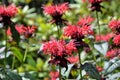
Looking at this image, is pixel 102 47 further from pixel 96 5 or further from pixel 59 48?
pixel 59 48

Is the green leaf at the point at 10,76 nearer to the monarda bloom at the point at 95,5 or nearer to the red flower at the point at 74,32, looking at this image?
the red flower at the point at 74,32

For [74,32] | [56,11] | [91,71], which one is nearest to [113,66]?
[91,71]

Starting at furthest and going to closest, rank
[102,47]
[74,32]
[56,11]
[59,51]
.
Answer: [102,47]
[56,11]
[74,32]
[59,51]

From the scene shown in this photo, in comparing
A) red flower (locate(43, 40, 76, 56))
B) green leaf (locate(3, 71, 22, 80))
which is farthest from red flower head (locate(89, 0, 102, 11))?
green leaf (locate(3, 71, 22, 80))

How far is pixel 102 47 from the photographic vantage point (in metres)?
1.99

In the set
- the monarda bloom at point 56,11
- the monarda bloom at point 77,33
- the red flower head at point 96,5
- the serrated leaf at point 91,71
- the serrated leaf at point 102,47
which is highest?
the red flower head at point 96,5

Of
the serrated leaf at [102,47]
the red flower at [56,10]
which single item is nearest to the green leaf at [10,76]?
the red flower at [56,10]

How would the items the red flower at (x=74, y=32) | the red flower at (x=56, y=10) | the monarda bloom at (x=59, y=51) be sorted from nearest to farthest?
the monarda bloom at (x=59, y=51) → the red flower at (x=74, y=32) → the red flower at (x=56, y=10)

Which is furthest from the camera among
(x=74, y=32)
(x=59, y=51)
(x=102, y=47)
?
(x=102, y=47)

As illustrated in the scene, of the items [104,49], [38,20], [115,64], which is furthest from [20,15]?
[115,64]

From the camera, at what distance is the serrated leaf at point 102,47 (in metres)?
1.96

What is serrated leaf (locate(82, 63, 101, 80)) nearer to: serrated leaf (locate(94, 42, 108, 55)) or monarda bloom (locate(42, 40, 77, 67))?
monarda bloom (locate(42, 40, 77, 67))

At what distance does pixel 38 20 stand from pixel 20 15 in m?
0.25

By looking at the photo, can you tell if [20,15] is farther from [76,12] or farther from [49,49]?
[49,49]
